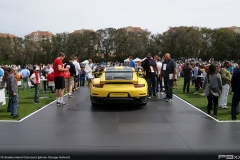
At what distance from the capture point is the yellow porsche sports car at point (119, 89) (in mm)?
9016

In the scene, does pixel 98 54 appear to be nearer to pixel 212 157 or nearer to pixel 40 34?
pixel 212 157

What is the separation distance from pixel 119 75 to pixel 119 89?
80cm

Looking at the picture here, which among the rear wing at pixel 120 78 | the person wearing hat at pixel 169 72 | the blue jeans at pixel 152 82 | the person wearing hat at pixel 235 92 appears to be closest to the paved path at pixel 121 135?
the person wearing hat at pixel 235 92

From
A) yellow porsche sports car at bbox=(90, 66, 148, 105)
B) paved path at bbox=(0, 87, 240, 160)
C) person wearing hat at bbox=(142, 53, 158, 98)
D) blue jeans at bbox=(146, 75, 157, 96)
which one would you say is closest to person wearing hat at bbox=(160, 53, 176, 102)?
person wearing hat at bbox=(142, 53, 158, 98)

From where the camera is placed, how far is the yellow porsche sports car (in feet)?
29.6

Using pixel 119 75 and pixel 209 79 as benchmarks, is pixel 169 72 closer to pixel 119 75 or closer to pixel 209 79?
pixel 119 75

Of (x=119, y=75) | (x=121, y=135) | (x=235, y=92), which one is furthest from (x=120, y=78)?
(x=235, y=92)

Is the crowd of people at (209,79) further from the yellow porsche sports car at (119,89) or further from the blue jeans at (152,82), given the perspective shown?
the yellow porsche sports car at (119,89)

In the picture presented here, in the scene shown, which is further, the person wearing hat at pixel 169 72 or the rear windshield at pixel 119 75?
the person wearing hat at pixel 169 72

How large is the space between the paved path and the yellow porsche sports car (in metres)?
0.44

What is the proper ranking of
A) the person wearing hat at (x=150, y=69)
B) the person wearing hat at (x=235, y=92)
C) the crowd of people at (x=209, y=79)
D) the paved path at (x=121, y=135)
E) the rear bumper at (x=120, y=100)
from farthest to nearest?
the person wearing hat at (x=150, y=69), the rear bumper at (x=120, y=100), the crowd of people at (x=209, y=79), the person wearing hat at (x=235, y=92), the paved path at (x=121, y=135)

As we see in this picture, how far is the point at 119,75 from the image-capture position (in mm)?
9648

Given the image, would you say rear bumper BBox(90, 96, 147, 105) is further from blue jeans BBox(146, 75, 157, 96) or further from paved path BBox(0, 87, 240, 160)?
blue jeans BBox(146, 75, 157, 96)

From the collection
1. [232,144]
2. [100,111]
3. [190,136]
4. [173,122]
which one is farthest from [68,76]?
[232,144]
